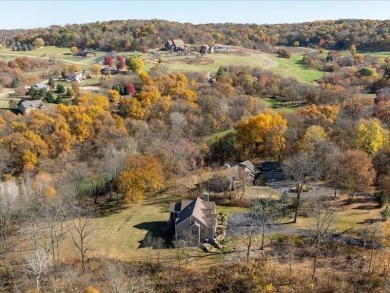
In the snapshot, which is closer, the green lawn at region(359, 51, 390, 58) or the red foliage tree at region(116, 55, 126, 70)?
the red foliage tree at region(116, 55, 126, 70)

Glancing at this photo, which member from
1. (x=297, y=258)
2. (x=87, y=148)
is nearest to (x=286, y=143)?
(x=297, y=258)

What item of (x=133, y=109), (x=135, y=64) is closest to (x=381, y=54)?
(x=135, y=64)

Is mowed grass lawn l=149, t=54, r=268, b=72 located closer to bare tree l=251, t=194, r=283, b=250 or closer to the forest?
the forest

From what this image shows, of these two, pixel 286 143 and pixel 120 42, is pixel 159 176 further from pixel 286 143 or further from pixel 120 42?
pixel 120 42

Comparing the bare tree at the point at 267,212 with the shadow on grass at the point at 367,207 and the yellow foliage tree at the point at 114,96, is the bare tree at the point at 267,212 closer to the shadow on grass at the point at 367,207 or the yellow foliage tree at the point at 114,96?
the shadow on grass at the point at 367,207

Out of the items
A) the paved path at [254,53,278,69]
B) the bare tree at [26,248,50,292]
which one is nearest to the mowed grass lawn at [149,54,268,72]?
the paved path at [254,53,278,69]

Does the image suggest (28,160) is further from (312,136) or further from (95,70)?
(95,70)
